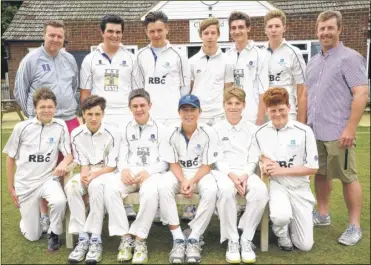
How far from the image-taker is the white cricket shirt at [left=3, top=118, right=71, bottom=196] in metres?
4.20

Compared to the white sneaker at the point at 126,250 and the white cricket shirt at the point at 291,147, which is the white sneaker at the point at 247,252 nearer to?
the white cricket shirt at the point at 291,147

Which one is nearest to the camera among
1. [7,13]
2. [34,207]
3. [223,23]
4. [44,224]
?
[34,207]

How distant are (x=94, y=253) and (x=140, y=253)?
16.8 inches

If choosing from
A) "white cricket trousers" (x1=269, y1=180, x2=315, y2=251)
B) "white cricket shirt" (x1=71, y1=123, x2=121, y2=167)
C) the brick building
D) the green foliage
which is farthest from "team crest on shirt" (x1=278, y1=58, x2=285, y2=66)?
the green foliage

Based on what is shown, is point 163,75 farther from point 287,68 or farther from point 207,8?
point 207,8

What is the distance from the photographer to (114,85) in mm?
4625

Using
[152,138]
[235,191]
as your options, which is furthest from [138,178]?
[235,191]

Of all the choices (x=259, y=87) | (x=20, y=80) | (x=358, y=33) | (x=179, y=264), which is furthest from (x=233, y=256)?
(x=358, y=33)

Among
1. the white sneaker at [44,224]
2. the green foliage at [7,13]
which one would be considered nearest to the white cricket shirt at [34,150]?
the white sneaker at [44,224]

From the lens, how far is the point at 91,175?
397 centimetres

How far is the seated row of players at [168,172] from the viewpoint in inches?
146

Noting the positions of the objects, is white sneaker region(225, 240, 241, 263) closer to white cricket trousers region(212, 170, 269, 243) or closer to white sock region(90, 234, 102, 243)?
white cricket trousers region(212, 170, 269, 243)

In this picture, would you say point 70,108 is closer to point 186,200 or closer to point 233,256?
point 186,200

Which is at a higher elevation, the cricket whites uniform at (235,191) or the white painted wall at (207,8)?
the white painted wall at (207,8)
